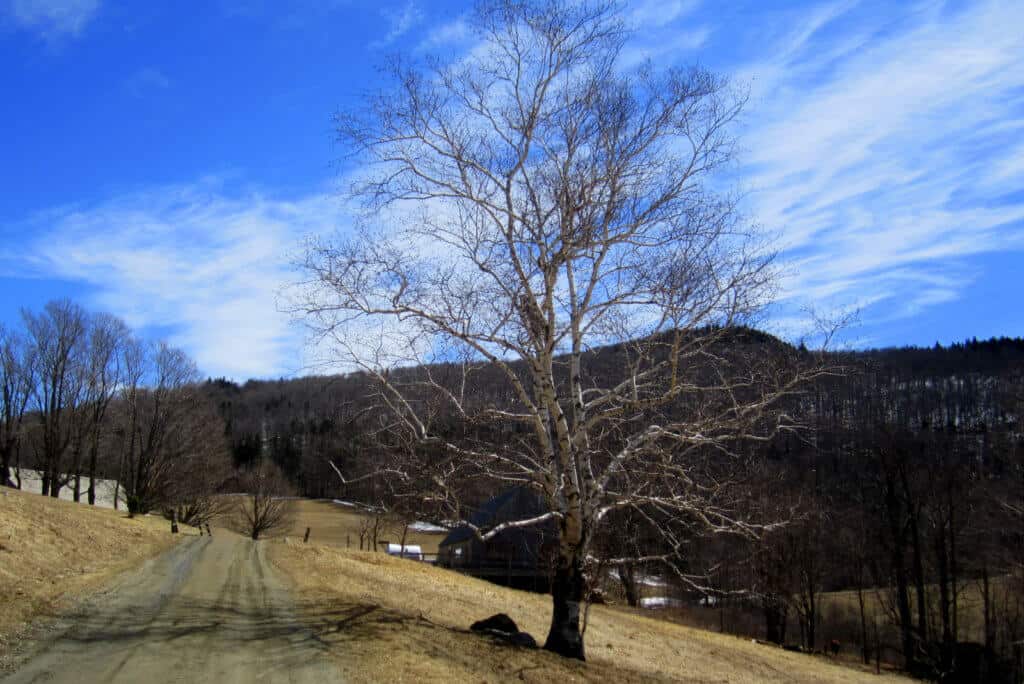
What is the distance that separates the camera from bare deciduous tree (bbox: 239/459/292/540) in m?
51.0

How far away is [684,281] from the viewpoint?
1132cm

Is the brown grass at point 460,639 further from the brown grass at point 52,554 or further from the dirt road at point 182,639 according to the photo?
the brown grass at point 52,554

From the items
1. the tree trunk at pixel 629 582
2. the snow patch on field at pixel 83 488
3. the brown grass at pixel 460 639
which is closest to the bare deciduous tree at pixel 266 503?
the snow patch on field at pixel 83 488

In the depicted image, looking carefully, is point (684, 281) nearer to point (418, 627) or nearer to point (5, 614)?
point (418, 627)

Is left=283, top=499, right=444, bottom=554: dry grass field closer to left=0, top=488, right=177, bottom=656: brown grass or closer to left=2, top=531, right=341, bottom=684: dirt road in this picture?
left=0, top=488, right=177, bottom=656: brown grass

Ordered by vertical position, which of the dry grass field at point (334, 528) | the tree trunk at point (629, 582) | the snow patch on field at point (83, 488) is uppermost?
the snow patch on field at point (83, 488)

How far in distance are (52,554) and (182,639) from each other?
33.6ft

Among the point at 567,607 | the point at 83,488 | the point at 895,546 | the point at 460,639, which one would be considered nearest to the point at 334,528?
the point at 83,488

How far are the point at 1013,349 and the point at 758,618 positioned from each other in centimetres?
5328

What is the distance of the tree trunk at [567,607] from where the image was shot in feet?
39.2

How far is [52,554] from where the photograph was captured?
18.2 m

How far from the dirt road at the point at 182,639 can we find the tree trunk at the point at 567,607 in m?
3.85

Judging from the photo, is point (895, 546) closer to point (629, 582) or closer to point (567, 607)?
point (629, 582)

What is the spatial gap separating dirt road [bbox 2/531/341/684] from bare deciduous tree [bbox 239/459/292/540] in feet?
115
